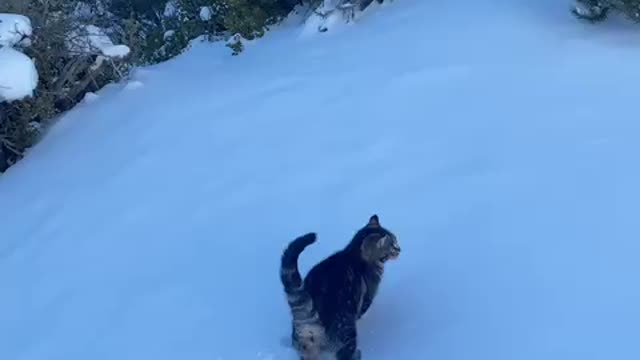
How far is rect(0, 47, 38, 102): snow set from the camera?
7723 millimetres

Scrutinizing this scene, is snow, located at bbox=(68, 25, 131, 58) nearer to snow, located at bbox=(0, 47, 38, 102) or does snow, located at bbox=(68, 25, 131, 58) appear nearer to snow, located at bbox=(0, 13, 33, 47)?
snow, located at bbox=(0, 13, 33, 47)

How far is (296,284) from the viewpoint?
402 cm

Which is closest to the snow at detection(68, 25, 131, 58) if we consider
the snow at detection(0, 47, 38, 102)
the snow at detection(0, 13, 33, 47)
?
the snow at detection(0, 13, 33, 47)

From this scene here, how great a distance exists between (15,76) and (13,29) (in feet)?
2.18

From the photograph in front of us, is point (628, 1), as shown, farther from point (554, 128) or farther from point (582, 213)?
point (582, 213)

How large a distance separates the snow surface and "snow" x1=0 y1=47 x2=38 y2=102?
0.60 m

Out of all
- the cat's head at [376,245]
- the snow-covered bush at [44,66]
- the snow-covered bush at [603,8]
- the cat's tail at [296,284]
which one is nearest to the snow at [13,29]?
the snow-covered bush at [44,66]

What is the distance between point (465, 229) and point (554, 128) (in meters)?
1.31

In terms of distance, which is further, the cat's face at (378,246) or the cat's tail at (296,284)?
the cat's face at (378,246)

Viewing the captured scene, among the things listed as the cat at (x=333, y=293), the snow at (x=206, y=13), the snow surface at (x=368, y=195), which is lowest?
the snow at (x=206, y=13)

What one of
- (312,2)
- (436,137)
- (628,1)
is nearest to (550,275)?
(436,137)

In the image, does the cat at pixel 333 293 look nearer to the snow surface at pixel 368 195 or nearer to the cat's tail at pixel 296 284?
the cat's tail at pixel 296 284

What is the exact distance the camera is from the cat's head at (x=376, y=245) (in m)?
4.37

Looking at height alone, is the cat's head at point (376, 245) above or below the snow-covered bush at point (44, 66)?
above
